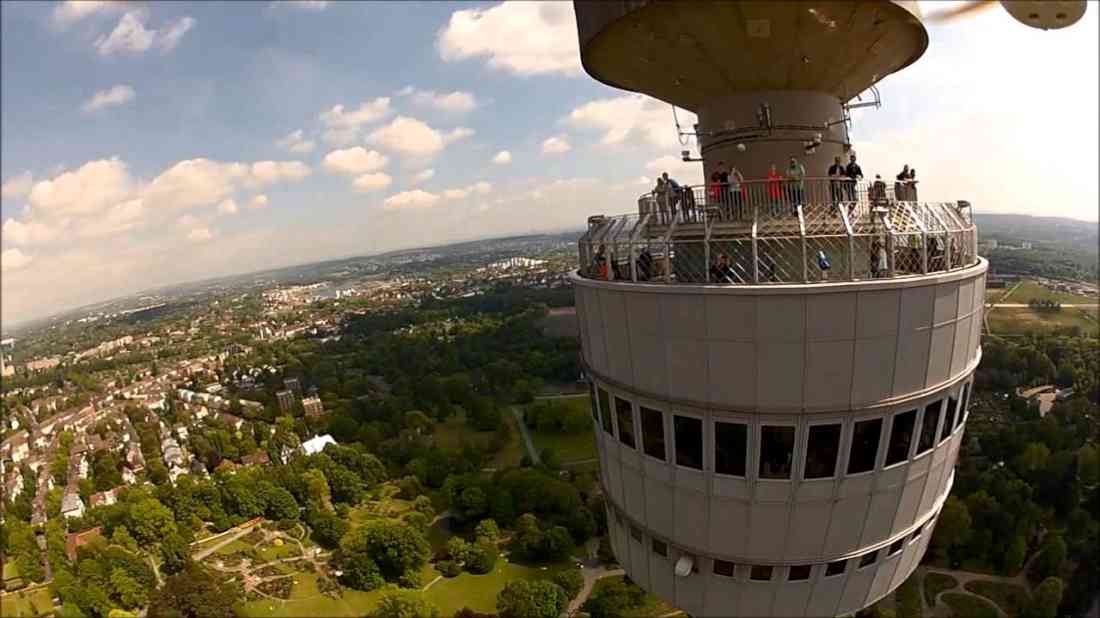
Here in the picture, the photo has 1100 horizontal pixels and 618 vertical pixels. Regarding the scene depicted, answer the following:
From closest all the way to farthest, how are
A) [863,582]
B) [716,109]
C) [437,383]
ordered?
1. [863,582]
2. [716,109]
3. [437,383]

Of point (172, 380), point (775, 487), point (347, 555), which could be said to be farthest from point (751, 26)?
point (172, 380)

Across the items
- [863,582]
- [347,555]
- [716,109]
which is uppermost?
[716,109]

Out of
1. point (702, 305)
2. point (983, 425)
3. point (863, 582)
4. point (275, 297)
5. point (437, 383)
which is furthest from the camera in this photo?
point (275, 297)

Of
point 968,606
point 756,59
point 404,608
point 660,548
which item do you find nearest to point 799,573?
point 660,548

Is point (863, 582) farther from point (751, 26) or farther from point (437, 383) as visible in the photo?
point (437, 383)

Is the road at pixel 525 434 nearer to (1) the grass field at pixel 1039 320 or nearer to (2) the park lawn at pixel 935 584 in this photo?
(2) the park lawn at pixel 935 584

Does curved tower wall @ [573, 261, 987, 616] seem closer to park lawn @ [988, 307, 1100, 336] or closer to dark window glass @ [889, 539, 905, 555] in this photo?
dark window glass @ [889, 539, 905, 555]

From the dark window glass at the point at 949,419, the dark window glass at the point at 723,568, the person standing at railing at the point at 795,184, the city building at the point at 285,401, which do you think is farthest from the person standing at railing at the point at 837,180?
the city building at the point at 285,401
